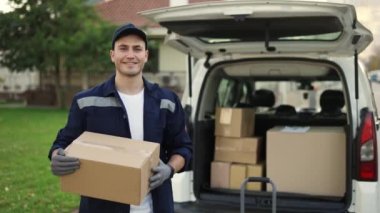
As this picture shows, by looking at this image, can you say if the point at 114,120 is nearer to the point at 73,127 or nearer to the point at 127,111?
the point at 127,111

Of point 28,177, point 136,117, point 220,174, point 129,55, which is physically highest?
point 129,55

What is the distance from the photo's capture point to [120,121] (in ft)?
9.10

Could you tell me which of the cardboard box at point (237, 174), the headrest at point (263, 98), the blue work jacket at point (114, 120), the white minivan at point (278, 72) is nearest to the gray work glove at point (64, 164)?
the blue work jacket at point (114, 120)

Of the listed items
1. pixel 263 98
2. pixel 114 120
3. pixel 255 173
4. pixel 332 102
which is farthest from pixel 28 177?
pixel 114 120

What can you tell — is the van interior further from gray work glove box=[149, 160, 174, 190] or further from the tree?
the tree

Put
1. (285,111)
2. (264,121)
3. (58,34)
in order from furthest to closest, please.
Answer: (58,34)
(285,111)
(264,121)

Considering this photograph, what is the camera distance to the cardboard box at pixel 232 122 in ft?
16.0

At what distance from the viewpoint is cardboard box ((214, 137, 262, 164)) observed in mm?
4867

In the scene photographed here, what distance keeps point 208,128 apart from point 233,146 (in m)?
0.27

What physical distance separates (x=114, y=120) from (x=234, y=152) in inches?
90.4

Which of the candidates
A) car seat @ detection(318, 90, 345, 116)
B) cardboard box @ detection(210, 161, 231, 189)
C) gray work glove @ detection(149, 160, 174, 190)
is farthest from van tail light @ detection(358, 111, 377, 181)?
gray work glove @ detection(149, 160, 174, 190)

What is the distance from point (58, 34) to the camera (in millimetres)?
22516

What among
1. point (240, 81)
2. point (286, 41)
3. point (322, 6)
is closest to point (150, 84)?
point (322, 6)

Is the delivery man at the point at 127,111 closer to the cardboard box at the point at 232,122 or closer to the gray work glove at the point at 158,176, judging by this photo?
the gray work glove at the point at 158,176
